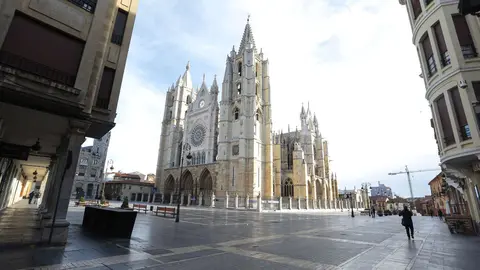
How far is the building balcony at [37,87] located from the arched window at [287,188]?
49403 mm

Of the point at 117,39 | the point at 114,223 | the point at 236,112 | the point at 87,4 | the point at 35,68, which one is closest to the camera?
the point at 35,68

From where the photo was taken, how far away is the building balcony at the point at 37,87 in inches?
243

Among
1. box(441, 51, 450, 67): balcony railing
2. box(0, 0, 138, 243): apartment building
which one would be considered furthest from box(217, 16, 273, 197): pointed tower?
box(0, 0, 138, 243): apartment building

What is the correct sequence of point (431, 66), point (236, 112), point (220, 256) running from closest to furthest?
point (220, 256) < point (431, 66) < point (236, 112)

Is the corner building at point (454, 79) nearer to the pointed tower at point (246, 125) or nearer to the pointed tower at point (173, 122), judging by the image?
the pointed tower at point (246, 125)

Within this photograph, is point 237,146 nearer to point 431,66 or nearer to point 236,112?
point 236,112

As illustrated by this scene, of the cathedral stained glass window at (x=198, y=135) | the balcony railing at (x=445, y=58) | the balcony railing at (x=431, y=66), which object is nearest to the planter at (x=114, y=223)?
the balcony railing at (x=445, y=58)

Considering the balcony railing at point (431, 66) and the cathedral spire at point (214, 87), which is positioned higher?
the cathedral spire at point (214, 87)

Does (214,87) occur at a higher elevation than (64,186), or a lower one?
higher

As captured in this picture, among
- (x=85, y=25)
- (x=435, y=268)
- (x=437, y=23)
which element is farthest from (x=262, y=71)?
(x=435, y=268)

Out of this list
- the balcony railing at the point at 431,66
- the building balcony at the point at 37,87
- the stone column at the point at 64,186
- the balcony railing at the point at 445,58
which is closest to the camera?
the building balcony at the point at 37,87

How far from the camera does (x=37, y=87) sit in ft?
21.8

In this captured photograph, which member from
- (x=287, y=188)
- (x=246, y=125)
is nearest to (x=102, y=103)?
(x=246, y=125)

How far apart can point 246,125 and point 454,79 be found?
112 ft
